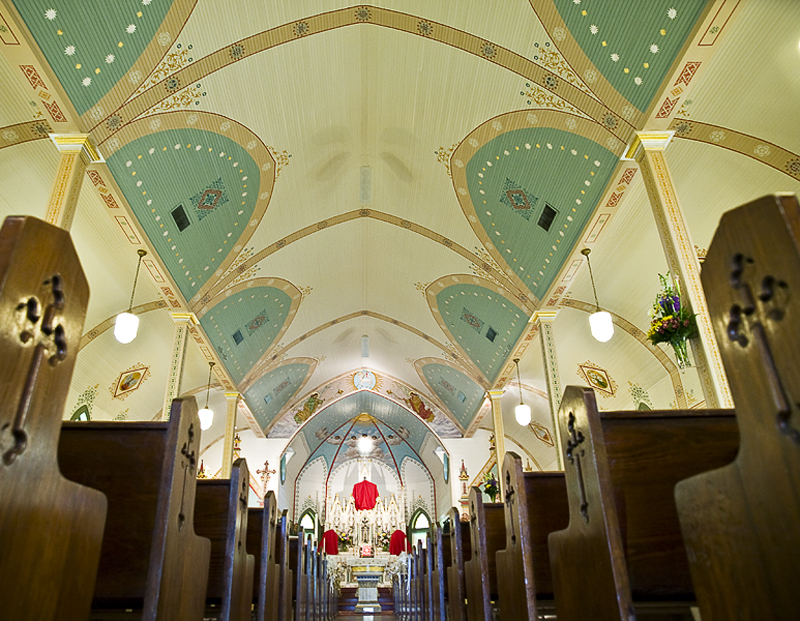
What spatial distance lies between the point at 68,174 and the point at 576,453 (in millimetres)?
5639

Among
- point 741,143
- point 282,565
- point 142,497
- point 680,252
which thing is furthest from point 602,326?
A: point 142,497

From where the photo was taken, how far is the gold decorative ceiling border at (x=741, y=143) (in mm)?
6402

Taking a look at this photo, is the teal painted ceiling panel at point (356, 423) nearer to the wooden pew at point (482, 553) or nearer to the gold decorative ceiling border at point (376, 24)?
the gold decorative ceiling border at point (376, 24)

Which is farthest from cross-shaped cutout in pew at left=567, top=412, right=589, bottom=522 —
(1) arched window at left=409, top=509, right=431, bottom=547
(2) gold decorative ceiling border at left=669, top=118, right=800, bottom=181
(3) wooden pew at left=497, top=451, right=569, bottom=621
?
(1) arched window at left=409, top=509, right=431, bottom=547

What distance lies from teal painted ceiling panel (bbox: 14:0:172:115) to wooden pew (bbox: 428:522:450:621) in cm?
566

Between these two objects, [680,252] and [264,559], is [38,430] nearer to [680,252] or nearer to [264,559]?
[264,559]

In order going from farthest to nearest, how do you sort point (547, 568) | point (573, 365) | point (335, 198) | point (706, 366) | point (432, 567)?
point (573, 365)
point (335, 198)
point (432, 567)
point (706, 366)
point (547, 568)

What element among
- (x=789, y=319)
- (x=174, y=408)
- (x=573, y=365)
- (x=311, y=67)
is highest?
(x=311, y=67)

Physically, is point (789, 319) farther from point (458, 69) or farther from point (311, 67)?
point (311, 67)

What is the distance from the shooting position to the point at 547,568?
326 cm

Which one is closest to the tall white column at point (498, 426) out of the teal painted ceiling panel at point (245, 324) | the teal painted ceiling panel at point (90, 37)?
the teal painted ceiling panel at point (245, 324)

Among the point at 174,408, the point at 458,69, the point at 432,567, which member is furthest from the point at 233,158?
the point at 174,408

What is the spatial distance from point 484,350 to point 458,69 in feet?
20.7

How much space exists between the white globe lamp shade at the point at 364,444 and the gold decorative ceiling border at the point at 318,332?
798 cm
